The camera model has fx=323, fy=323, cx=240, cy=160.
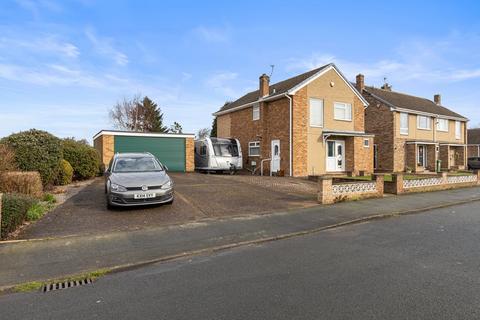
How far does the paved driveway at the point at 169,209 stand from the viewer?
728 cm

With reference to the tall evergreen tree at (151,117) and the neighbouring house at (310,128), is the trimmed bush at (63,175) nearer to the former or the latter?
the neighbouring house at (310,128)

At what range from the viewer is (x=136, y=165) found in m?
10.2

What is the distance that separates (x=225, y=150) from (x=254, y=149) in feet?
8.04

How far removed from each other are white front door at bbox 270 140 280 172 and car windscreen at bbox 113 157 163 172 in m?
11.5

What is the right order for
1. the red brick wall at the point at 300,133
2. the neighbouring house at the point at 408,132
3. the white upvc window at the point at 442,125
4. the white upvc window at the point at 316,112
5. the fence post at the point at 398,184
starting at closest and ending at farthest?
the fence post at the point at 398,184
the red brick wall at the point at 300,133
the white upvc window at the point at 316,112
the neighbouring house at the point at 408,132
the white upvc window at the point at 442,125

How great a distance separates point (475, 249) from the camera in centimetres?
574

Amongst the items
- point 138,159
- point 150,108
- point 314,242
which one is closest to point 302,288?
point 314,242

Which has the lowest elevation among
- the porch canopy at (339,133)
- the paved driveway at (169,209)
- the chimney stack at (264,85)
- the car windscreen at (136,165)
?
the paved driveway at (169,209)

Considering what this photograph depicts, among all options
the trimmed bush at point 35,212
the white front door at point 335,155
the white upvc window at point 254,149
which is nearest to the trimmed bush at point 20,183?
the trimmed bush at point 35,212

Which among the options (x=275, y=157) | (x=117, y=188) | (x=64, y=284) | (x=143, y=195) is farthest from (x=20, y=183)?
(x=275, y=157)

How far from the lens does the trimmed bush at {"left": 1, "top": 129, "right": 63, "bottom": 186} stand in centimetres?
1121

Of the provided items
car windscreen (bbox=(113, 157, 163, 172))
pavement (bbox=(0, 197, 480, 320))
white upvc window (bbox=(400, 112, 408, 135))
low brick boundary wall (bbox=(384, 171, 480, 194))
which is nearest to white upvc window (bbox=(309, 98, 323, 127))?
low brick boundary wall (bbox=(384, 171, 480, 194))

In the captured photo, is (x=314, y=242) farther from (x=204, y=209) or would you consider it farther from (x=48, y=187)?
(x=48, y=187)

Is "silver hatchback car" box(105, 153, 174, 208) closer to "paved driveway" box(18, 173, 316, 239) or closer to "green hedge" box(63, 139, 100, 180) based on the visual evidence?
"paved driveway" box(18, 173, 316, 239)
